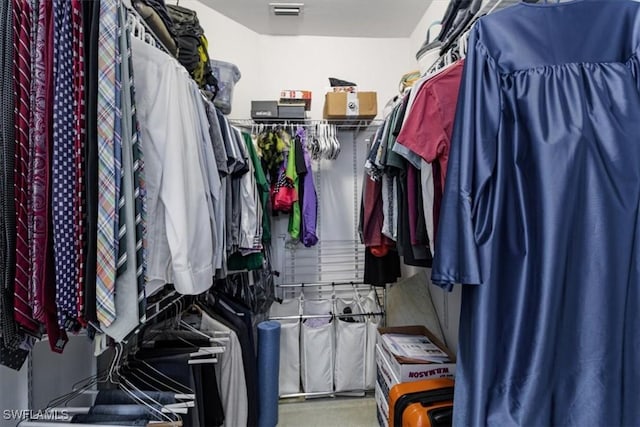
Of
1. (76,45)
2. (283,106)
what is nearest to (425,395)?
(76,45)

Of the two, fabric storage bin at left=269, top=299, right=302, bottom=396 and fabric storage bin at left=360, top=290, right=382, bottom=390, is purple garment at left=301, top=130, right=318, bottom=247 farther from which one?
fabric storage bin at left=360, top=290, right=382, bottom=390

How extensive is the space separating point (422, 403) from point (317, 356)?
105 cm

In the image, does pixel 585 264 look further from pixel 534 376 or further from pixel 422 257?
pixel 422 257

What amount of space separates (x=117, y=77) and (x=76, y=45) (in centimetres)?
10

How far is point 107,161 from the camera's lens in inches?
24.0

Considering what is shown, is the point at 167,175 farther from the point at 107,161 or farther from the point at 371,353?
the point at 371,353

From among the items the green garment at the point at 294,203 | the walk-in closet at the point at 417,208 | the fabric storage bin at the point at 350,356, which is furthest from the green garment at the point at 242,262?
the fabric storage bin at the point at 350,356

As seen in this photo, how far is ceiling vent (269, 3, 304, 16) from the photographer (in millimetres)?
2188

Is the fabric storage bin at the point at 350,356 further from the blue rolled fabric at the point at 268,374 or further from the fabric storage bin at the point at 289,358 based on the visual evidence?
the blue rolled fabric at the point at 268,374

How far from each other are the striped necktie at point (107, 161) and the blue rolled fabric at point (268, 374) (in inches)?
55.2

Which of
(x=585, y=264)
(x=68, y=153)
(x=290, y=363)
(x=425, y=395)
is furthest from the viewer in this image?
(x=290, y=363)

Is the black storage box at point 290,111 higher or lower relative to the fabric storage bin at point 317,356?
higher

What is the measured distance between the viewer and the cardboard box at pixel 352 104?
215cm

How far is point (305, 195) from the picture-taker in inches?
86.0
